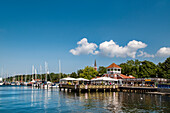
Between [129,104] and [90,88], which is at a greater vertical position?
[90,88]

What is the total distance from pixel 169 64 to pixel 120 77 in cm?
2470

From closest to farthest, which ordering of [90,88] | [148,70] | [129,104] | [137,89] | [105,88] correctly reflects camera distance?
[129,104] → [90,88] → [137,89] → [105,88] → [148,70]

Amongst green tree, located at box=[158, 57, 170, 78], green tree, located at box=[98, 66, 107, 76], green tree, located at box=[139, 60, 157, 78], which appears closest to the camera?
green tree, located at box=[158, 57, 170, 78]

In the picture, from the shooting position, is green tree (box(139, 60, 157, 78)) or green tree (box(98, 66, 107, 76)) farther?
green tree (box(98, 66, 107, 76))

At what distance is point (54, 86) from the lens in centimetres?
9300

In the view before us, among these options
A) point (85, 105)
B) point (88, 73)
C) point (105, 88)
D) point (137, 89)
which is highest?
point (88, 73)

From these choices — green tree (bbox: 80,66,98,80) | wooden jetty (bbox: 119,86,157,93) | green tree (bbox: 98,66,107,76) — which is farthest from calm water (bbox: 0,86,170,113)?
green tree (bbox: 98,66,107,76)

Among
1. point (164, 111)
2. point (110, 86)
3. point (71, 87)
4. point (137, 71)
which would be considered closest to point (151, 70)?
point (137, 71)

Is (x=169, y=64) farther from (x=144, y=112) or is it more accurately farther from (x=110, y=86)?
(x=144, y=112)

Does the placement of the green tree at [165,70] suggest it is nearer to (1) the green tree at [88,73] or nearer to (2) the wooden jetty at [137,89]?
(2) the wooden jetty at [137,89]

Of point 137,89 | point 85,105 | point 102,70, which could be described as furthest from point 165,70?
point 85,105

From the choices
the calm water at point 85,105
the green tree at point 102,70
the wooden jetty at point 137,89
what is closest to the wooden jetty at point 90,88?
the wooden jetty at point 137,89

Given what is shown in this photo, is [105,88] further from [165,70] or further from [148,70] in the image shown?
[148,70]

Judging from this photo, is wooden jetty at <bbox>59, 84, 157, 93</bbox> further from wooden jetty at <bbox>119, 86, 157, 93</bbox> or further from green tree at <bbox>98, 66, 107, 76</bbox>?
green tree at <bbox>98, 66, 107, 76</bbox>
